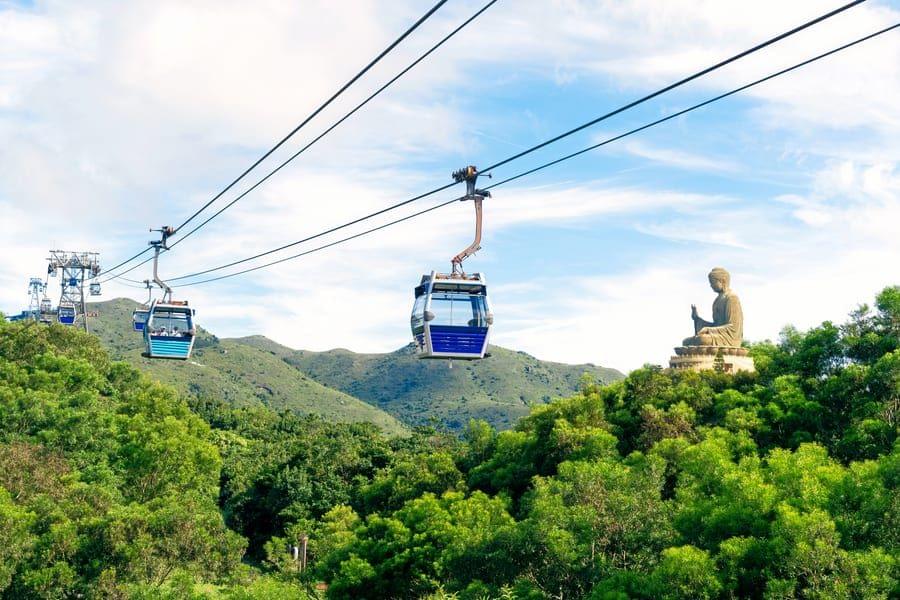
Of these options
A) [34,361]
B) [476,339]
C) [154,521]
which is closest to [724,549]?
[476,339]

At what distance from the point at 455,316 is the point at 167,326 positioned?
49.6 feet

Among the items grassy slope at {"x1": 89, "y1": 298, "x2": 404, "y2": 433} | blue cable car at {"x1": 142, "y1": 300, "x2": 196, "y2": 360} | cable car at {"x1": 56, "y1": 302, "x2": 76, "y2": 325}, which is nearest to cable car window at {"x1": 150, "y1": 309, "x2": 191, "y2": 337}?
blue cable car at {"x1": 142, "y1": 300, "x2": 196, "y2": 360}

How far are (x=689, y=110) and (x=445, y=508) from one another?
91.9 ft

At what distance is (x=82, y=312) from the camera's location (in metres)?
86.8

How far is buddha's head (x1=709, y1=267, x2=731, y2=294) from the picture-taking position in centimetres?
4319

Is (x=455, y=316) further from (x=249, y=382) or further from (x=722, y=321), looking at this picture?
(x=249, y=382)

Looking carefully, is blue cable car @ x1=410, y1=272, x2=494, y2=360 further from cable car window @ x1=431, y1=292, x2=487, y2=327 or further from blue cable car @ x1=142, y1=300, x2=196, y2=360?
blue cable car @ x1=142, y1=300, x2=196, y2=360

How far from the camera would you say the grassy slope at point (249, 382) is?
15925cm

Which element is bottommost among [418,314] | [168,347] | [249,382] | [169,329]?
[418,314]

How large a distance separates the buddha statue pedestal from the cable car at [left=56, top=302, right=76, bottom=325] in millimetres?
60336

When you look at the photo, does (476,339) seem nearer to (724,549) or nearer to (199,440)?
(724,549)

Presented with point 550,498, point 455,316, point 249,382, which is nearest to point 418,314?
point 455,316

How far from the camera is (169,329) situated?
32.7 metres

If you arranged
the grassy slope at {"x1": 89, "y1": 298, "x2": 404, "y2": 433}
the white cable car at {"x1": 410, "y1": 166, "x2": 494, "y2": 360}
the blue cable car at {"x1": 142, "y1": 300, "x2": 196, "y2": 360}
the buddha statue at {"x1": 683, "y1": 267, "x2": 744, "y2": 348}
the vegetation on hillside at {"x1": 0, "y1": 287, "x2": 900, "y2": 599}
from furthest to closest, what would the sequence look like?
the grassy slope at {"x1": 89, "y1": 298, "x2": 404, "y2": 433}
the buddha statue at {"x1": 683, "y1": 267, "x2": 744, "y2": 348}
the blue cable car at {"x1": 142, "y1": 300, "x2": 196, "y2": 360}
the vegetation on hillside at {"x1": 0, "y1": 287, "x2": 900, "y2": 599}
the white cable car at {"x1": 410, "y1": 166, "x2": 494, "y2": 360}
